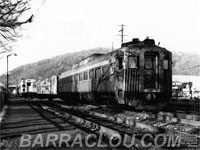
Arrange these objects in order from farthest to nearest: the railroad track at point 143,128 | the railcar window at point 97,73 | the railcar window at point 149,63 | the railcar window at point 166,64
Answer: the railcar window at point 97,73, the railcar window at point 166,64, the railcar window at point 149,63, the railroad track at point 143,128

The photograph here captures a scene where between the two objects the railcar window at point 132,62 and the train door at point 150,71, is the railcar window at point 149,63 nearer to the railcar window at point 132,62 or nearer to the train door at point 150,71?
the train door at point 150,71

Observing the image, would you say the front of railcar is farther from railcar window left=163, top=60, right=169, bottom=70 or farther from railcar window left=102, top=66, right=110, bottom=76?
railcar window left=102, top=66, right=110, bottom=76

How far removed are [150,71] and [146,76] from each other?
38 cm

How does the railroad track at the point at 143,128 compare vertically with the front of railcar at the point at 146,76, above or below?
below

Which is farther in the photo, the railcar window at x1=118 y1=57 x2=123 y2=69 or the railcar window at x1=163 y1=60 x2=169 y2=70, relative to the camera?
the railcar window at x1=163 y1=60 x2=169 y2=70

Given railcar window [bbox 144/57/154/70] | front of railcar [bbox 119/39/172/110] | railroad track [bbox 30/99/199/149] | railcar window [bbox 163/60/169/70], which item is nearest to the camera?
railroad track [bbox 30/99/199/149]

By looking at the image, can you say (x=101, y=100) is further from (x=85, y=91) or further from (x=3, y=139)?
(x=3, y=139)

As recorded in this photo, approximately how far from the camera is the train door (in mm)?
16844

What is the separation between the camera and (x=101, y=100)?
68.8 feet

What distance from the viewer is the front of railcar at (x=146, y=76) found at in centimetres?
1653

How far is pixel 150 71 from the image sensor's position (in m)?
17.0

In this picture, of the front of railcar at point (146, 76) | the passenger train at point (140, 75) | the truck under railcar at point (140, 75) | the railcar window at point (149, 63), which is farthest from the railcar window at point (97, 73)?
the railcar window at point (149, 63)

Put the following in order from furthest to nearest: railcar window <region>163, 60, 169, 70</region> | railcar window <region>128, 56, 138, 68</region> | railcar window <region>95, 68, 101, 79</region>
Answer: railcar window <region>95, 68, 101, 79</region> < railcar window <region>163, 60, 169, 70</region> < railcar window <region>128, 56, 138, 68</region>

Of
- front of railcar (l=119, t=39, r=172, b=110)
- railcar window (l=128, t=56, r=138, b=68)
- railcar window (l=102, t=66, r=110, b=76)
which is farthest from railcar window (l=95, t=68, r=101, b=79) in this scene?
railcar window (l=128, t=56, r=138, b=68)
